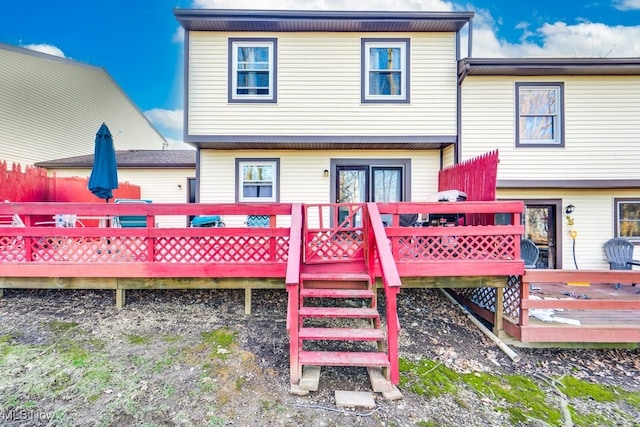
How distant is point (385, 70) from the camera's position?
652cm

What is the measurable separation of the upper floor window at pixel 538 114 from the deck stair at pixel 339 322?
5296 mm

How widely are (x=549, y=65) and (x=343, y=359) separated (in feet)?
23.7

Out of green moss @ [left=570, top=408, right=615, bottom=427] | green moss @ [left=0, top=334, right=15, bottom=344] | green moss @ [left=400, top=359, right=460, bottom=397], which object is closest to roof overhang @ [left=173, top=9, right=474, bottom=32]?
green moss @ [left=0, top=334, right=15, bottom=344]

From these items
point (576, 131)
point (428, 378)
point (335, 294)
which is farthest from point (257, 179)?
point (576, 131)

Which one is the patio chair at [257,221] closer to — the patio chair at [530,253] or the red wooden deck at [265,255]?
the red wooden deck at [265,255]

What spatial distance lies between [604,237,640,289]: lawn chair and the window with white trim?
0.38 metres

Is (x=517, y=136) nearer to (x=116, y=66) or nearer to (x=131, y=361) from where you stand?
(x=131, y=361)

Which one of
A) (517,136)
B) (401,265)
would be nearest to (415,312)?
(401,265)

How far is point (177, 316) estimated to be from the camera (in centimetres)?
425

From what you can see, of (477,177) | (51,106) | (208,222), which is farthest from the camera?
(51,106)

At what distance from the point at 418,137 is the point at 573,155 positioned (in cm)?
347

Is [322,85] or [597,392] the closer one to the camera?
[597,392]

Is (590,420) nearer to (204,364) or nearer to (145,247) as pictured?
(204,364)

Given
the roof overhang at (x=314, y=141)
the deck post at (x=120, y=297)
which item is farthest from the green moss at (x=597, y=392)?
the deck post at (x=120, y=297)
